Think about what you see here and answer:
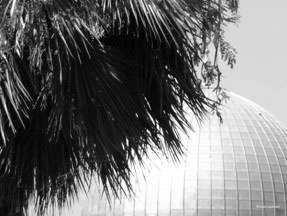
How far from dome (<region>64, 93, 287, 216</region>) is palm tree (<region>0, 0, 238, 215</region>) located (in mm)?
51481

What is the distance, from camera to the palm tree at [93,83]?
5418 mm

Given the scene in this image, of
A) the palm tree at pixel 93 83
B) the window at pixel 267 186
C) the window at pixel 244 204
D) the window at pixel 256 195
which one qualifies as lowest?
the palm tree at pixel 93 83

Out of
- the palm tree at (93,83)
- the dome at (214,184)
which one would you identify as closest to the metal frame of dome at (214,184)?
the dome at (214,184)

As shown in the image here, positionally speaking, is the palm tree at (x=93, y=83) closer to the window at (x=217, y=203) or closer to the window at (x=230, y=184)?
the window at (x=217, y=203)

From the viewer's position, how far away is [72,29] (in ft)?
17.8

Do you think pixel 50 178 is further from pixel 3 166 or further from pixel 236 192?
pixel 236 192

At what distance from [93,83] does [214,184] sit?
182ft


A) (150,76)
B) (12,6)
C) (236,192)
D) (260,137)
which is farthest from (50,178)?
(260,137)

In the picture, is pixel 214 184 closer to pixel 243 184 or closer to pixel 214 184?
pixel 214 184

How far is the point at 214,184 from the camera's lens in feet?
198

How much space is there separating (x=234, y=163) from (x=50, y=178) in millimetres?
56356

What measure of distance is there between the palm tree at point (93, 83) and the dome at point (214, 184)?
5148 centimetres

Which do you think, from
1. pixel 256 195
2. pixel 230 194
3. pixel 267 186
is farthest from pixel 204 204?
pixel 267 186

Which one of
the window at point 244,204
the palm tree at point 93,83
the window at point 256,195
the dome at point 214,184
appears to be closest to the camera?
the palm tree at point 93,83
